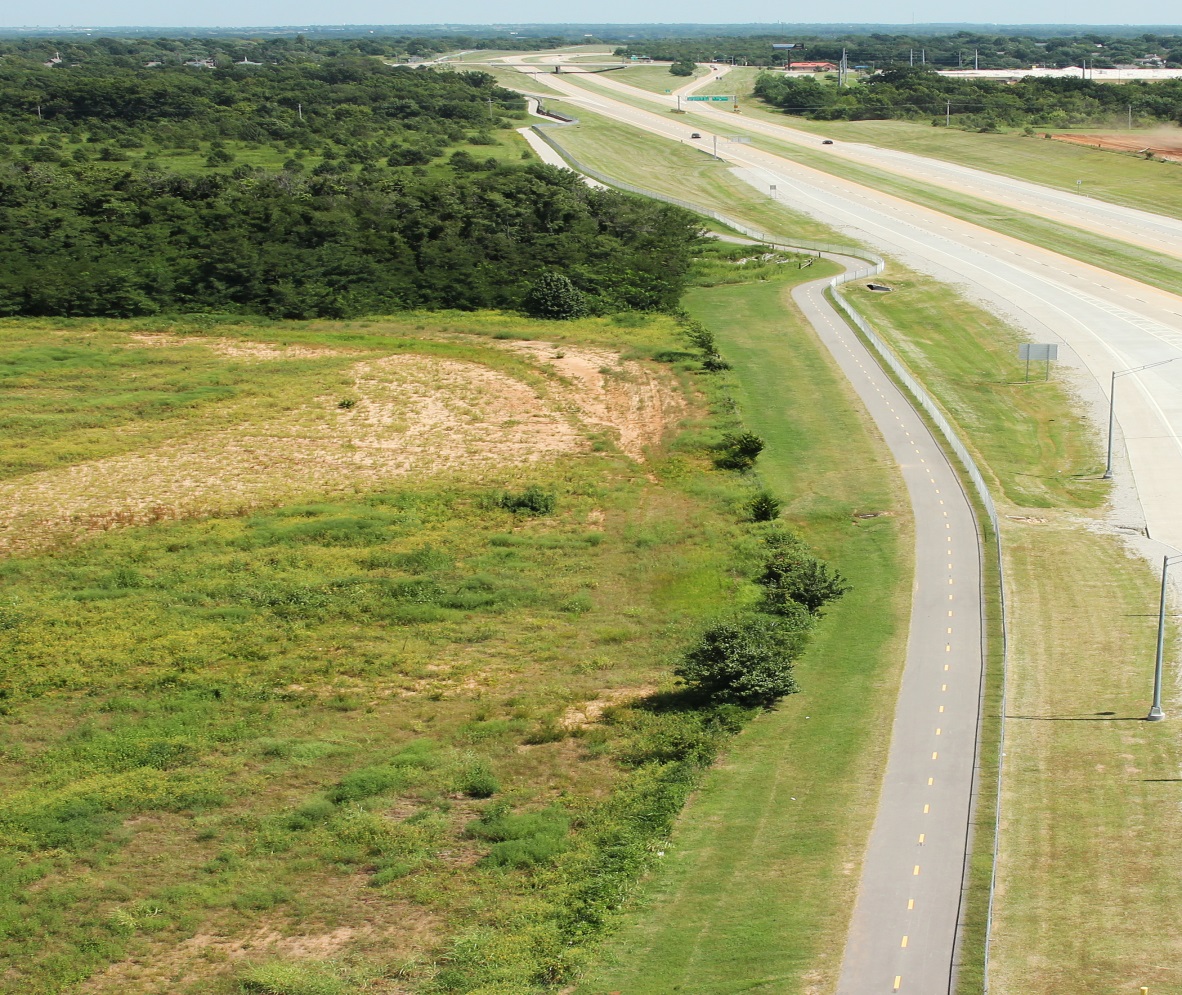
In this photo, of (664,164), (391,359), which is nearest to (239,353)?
(391,359)

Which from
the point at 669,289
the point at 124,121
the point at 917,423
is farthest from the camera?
the point at 124,121

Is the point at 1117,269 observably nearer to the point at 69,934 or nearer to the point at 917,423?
the point at 917,423

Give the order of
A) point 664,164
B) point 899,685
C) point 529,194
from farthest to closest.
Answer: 1. point 664,164
2. point 529,194
3. point 899,685

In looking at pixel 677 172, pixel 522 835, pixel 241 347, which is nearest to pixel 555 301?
pixel 241 347

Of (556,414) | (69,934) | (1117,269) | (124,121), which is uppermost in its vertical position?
(124,121)

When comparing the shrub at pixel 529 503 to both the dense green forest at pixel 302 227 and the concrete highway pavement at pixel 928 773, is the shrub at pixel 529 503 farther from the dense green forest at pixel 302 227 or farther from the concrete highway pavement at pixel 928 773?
the dense green forest at pixel 302 227

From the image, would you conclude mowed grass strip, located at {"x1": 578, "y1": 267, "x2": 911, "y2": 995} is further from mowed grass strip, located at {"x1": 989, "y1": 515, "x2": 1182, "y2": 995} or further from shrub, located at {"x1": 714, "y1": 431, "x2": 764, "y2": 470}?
mowed grass strip, located at {"x1": 989, "y1": 515, "x2": 1182, "y2": 995}

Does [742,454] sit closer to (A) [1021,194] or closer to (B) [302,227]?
(B) [302,227]
